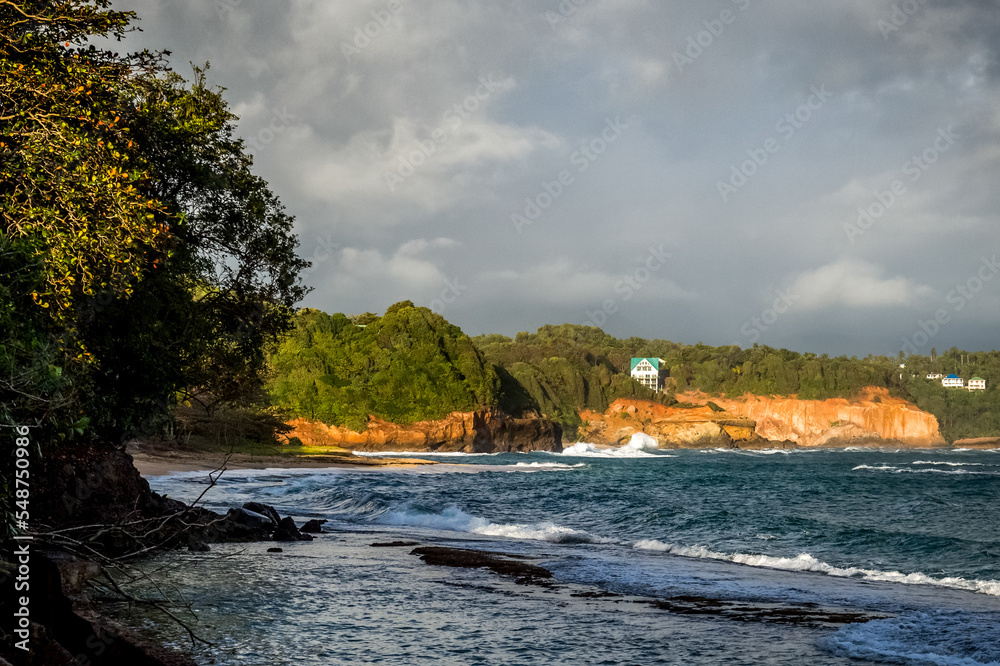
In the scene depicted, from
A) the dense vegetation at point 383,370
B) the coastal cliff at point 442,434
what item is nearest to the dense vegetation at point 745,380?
the coastal cliff at point 442,434

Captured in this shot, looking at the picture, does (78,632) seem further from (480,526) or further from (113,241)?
(480,526)

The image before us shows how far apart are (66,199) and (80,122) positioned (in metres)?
1.64

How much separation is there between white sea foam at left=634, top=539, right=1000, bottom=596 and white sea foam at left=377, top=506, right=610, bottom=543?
6.14 ft

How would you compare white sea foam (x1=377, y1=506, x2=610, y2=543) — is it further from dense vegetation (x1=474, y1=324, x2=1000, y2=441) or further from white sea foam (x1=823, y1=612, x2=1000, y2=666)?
dense vegetation (x1=474, y1=324, x2=1000, y2=441)

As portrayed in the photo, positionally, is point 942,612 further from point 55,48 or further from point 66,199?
point 55,48

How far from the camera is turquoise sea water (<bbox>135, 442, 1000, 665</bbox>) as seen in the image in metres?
7.86

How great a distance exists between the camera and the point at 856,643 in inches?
325

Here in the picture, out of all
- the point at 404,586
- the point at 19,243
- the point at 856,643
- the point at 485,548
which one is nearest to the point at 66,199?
the point at 19,243

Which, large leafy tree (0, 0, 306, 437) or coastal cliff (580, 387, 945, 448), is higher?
large leafy tree (0, 0, 306, 437)

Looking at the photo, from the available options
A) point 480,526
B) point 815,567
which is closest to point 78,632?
point 815,567

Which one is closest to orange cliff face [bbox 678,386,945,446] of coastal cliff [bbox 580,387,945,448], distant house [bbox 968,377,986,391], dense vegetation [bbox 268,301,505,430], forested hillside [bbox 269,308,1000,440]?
coastal cliff [bbox 580,387,945,448]

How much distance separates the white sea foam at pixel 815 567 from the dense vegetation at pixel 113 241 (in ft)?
33.9

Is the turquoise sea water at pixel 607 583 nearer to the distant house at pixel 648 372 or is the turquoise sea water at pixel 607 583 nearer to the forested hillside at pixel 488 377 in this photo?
the forested hillside at pixel 488 377

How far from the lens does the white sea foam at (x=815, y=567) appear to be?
42.8ft
